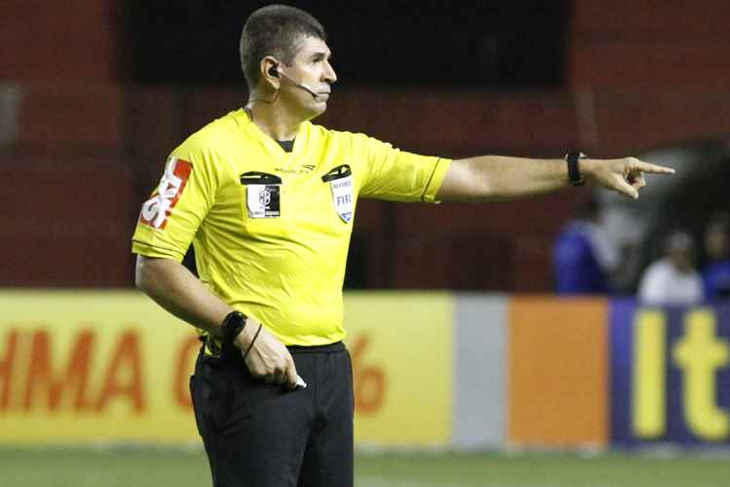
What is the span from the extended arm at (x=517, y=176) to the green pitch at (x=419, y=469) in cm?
512

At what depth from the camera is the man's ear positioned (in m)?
5.62

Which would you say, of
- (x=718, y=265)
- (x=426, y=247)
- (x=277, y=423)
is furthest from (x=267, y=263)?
(x=426, y=247)

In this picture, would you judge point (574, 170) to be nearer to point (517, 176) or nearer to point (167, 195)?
point (517, 176)

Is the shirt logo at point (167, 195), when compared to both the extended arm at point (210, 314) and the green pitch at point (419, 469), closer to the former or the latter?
the extended arm at point (210, 314)

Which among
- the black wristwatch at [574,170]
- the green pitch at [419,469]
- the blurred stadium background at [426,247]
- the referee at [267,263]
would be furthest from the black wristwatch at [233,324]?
the blurred stadium background at [426,247]

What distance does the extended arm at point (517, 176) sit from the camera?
19.0ft

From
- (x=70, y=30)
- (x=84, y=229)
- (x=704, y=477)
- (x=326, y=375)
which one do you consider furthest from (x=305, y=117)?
(x=70, y=30)

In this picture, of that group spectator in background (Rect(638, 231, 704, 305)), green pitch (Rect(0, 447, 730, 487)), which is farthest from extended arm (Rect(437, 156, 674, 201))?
spectator in background (Rect(638, 231, 704, 305))

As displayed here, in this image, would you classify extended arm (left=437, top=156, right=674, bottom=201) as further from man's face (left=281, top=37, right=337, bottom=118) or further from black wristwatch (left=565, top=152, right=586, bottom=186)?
man's face (left=281, top=37, right=337, bottom=118)

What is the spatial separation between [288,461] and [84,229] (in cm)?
1054

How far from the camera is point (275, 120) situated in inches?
223

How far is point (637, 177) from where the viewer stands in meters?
5.83

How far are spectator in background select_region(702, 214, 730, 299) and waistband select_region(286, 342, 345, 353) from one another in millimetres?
8682

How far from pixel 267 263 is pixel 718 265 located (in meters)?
9.15
